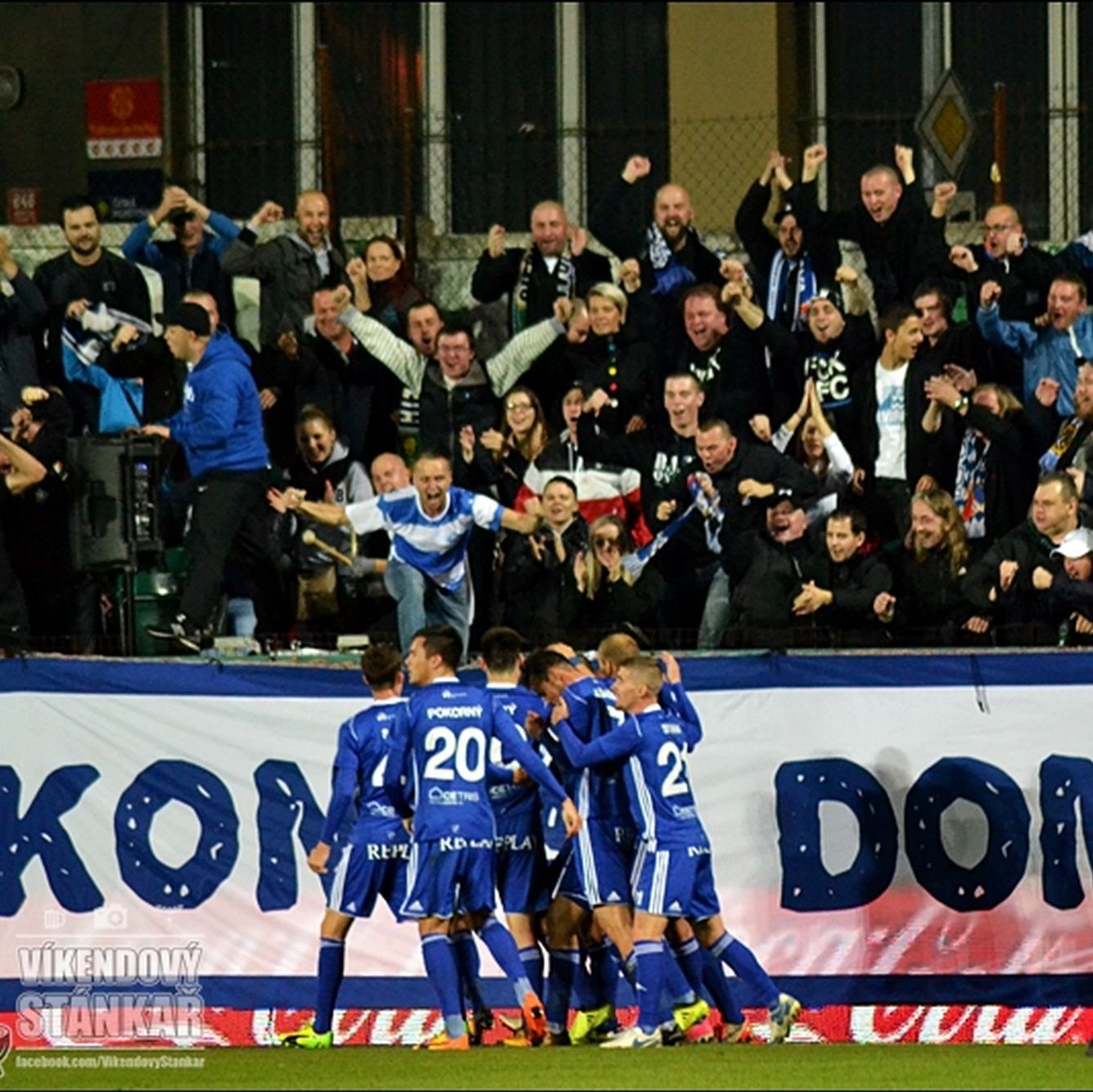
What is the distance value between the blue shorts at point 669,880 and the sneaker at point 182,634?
3.02 meters

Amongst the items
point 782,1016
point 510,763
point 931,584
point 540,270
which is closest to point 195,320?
point 540,270

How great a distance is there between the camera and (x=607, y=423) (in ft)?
52.4

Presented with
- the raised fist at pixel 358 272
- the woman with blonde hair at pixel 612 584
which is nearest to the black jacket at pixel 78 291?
the raised fist at pixel 358 272

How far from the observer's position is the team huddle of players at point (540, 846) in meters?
13.1

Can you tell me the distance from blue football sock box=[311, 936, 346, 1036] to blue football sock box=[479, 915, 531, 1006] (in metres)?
0.73

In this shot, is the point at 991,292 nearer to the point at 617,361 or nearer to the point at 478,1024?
the point at 617,361

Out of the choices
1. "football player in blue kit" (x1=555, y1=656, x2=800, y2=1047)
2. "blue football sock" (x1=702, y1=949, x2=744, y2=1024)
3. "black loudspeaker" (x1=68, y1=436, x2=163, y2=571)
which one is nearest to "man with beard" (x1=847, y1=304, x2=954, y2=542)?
"football player in blue kit" (x1=555, y1=656, x2=800, y2=1047)

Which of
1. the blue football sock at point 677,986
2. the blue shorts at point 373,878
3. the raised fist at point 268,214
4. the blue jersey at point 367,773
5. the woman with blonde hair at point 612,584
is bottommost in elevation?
the blue football sock at point 677,986

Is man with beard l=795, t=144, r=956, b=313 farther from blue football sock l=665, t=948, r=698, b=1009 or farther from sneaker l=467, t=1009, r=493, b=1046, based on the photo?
sneaker l=467, t=1009, r=493, b=1046

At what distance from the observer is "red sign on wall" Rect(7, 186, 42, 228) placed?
858 inches

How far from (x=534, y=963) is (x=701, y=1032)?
2.91 ft

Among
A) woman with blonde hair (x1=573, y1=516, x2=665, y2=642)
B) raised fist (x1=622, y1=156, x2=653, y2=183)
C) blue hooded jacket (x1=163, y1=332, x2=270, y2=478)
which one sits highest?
raised fist (x1=622, y1=156, x2=653, y2=183)

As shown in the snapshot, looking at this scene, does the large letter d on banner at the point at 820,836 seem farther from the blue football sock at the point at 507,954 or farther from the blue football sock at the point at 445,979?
the blue football sock at the point at 445,979

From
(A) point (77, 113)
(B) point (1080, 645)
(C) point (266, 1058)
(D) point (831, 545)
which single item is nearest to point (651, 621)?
(D) point (831, 545)
